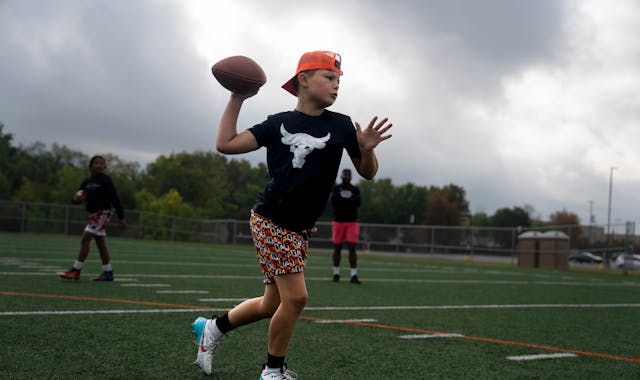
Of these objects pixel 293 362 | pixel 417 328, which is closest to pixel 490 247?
pixel 417 328

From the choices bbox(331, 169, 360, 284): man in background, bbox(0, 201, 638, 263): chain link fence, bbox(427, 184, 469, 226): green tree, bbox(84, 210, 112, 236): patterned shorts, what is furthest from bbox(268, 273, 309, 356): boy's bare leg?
bbox(427, 184, 469, 226): green tree

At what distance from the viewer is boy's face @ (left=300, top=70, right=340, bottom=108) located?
346 cm

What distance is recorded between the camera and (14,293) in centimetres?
673

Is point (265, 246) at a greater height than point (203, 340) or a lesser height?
greater

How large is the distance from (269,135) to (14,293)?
15.9 ft

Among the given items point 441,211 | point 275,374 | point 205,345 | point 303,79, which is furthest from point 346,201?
point 441,211

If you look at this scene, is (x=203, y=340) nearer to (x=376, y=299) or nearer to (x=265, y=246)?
(x=265, y=246)

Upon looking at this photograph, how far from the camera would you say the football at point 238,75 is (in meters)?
3.51

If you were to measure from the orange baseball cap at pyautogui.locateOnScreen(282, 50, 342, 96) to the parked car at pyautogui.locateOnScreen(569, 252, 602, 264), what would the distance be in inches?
947

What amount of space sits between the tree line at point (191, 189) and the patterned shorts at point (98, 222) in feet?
146

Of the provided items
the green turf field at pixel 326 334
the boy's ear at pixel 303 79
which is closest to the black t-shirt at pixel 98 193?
the green turf field at pixel 326 334

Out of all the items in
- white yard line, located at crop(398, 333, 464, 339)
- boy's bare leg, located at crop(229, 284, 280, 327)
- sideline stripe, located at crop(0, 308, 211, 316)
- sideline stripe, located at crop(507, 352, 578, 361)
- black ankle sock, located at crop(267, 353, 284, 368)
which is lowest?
sideline stripe, located at crop(0, 308, 211, 316)

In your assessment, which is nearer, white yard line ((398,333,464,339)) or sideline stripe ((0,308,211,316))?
white yard line ((398,333,464,339))

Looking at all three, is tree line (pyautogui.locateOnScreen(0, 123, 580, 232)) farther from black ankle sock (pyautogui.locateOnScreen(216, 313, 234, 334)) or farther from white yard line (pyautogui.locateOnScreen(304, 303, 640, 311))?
black ankle sock (pyautogui.locateOnScreen(216, 313, 234, 334))
